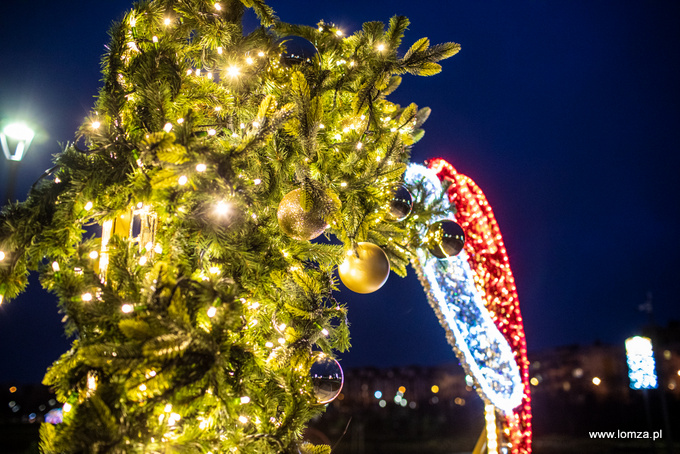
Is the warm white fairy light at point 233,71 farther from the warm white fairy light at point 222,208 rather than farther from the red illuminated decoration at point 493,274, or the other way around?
the red illuminated decoration at point 493,274

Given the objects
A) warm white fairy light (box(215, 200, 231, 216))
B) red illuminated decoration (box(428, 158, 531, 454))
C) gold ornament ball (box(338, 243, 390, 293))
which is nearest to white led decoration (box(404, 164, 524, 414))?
red illuminated decoration (box(428, 158, 531, 454))

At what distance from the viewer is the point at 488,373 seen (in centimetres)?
267

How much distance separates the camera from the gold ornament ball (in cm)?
173

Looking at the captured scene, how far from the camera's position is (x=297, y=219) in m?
1.40

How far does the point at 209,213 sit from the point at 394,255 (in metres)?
1.07

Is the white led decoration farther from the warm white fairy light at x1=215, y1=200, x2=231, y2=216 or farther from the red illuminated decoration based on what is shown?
the warm white fairy light at x1=215, y1=200, x2=231, y2=216

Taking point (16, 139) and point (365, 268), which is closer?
point (365, 268)

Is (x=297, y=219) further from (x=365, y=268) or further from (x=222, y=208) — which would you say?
(x=365, y=268)

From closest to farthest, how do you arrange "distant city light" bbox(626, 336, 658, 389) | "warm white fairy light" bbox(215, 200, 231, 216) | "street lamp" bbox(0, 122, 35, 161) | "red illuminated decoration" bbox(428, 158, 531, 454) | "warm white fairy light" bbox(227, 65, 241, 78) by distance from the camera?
"warm white fairy light" bbox(215, 200, 231, 216) → "warm white fairy light" bbox(227, 65, 241, 78) → "red illuminated decoration" bbox(428, 158, 531, 454) → "street lamp" bbox(0, 122, 35, 161) → "distant city light" bbox(626, 336, 658, 389)

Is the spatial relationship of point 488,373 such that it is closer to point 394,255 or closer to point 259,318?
point 394,255

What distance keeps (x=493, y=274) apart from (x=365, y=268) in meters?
1.48

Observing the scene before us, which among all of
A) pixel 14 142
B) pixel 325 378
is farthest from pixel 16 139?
pixel 325 378

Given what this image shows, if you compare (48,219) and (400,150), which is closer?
(48,219)

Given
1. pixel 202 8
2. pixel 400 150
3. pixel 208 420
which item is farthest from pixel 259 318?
pixel 202 8
